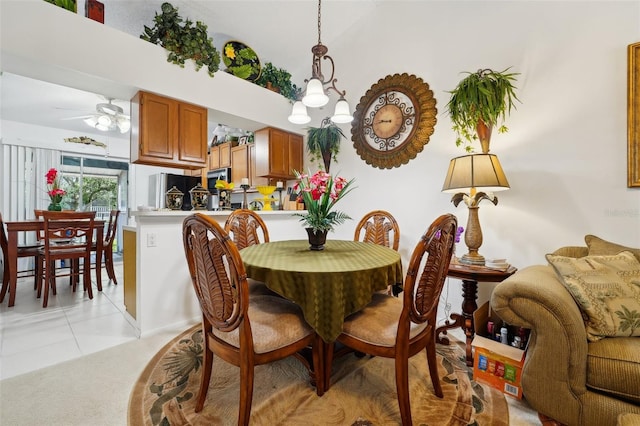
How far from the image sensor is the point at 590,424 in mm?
1139

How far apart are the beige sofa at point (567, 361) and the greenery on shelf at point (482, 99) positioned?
1.31m

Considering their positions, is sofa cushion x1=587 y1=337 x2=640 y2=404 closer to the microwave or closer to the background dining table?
the microwave

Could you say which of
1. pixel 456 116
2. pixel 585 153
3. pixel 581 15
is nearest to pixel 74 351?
pixel 456 116

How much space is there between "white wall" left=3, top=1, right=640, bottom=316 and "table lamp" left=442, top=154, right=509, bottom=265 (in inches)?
16.8

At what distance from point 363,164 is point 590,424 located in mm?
2637

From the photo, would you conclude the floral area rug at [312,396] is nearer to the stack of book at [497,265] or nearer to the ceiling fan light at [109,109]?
the stack of book at [497,265]

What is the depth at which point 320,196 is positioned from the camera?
5.61 ft

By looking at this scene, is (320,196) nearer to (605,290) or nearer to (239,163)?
(605,290)

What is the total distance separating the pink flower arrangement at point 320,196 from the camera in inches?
66.9

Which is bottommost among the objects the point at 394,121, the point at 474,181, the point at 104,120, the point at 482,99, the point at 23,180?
the point at 474,181

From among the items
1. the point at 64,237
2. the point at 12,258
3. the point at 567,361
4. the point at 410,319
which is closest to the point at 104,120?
the point at 64,237

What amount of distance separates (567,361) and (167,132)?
3.36m

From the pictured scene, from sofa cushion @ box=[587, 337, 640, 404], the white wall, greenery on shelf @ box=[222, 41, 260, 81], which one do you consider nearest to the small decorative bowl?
the white wall

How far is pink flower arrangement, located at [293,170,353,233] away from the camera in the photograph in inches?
66.9
